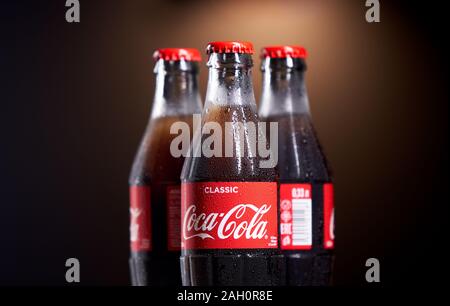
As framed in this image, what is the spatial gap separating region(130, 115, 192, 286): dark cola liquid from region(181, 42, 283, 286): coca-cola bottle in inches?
7.7

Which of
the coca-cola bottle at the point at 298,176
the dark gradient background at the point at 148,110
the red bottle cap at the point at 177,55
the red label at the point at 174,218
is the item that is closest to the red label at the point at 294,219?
the coca-cola bottle at the point at 298,176

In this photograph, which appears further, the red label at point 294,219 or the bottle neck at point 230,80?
the red label at point 294,219

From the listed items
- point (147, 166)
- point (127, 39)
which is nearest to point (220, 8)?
point (127, 39)

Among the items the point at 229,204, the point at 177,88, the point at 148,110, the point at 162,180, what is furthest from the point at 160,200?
the point at 148,110

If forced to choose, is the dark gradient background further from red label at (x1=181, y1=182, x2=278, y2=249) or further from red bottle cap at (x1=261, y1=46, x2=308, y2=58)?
red label at (x1=181, y1=182, x2=278, y2=249)

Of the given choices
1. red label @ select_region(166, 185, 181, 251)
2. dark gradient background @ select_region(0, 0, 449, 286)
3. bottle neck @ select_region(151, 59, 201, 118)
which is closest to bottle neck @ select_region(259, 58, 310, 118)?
bottle neck @ select_region(151, 59, 201, 118)

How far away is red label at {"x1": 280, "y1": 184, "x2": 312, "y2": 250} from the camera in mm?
1522

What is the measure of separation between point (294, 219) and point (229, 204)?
10.7 inches

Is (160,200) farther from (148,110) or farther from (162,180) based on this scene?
(148,110)

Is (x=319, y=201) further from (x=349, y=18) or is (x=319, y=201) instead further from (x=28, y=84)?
(x=28, y=84)

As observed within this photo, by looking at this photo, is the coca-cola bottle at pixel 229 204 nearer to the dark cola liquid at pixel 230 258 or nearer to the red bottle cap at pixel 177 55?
the dark cola liquid at pixel 230 258

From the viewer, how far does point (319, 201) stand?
157 cm

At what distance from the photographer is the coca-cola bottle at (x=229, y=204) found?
4.20ft

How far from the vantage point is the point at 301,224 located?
1531mm
